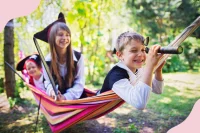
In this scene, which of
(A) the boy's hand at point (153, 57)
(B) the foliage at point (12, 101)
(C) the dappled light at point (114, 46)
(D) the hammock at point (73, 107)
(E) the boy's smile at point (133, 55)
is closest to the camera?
(A) the boy's hand at point (153, 57)

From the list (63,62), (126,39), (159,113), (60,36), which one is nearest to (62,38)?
(60,36)

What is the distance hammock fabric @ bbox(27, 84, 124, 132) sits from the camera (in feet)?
3.75

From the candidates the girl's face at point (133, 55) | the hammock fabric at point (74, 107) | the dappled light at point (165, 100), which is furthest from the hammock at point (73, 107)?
the dappled light at point (165, 100)

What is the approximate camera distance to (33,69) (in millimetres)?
1400

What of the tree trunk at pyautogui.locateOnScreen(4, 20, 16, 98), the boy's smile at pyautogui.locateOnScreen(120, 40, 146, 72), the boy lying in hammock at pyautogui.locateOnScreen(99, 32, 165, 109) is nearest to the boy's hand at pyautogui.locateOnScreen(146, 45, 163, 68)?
the boy lying in hammock at pyautogui.locateOnScreen(99, 32, 165, 109)

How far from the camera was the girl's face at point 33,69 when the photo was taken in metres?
1.38

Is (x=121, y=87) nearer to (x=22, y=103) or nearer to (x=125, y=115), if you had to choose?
(x=125, y=115)

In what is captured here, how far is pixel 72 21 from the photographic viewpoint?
4.25ft

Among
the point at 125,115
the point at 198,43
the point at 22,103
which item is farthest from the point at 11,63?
the point at 198,43

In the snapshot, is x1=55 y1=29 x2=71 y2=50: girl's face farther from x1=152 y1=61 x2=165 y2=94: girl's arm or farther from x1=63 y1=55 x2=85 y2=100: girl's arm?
x1=152 y1=61 x2=165 y2=94: girl's arm

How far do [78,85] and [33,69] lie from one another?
27cm

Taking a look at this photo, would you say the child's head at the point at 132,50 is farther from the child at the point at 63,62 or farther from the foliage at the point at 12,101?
the foliage at the point at 12,101

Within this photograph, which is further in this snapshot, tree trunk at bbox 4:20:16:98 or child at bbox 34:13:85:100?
tree trunk at bbox 4:20:16:98

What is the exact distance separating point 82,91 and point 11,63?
443 millimetres
